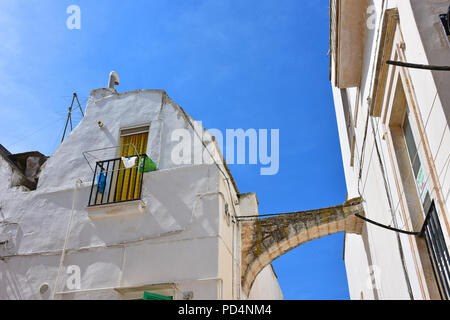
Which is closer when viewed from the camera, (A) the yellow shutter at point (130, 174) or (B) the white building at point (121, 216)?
(B) the white building at point (121, 216)

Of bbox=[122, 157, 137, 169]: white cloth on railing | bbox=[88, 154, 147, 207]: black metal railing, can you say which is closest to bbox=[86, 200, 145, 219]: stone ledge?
bbox=[88, 154, 147, 207]: black metal railing

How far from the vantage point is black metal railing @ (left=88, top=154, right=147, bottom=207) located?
27.1 ft

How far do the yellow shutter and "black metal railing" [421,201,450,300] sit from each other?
5.46 meters

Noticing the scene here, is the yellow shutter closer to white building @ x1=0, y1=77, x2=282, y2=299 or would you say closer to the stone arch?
white building @ x1=0, y1=77, x2=282, y2=299

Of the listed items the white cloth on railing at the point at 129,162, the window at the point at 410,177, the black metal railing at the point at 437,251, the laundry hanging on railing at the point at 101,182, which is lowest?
the black metal railing at the point at 437,251

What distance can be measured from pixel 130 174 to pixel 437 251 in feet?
19.6

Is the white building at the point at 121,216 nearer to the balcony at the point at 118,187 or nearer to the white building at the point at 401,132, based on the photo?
the balcony at the point at 118,187

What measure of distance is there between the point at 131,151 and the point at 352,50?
4974 millimetres

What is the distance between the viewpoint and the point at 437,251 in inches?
163

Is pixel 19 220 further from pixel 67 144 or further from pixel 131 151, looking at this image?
pixel 131 151

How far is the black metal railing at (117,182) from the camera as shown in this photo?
27.1 ft

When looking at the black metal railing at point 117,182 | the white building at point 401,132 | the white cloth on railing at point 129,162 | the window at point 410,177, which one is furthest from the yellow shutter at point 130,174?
the window at point 410,177
